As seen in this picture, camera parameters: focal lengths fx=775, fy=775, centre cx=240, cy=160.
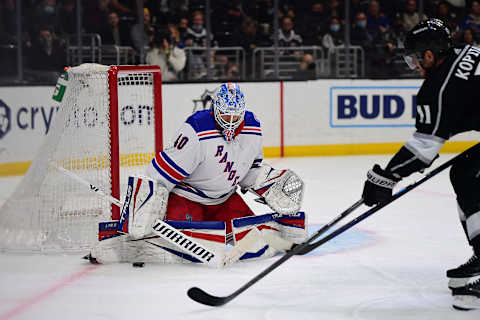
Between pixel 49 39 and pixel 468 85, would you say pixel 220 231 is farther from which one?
pixel 49 39

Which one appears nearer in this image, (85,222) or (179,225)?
(179,225)

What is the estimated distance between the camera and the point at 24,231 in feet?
13.1

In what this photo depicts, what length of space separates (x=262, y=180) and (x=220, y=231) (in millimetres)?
451

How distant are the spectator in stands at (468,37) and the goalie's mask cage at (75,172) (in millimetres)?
6014

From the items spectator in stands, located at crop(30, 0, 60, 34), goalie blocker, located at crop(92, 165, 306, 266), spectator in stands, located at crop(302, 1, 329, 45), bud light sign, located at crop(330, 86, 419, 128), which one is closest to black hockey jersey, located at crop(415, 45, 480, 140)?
goalie blocker, located at crop(92, 165, 306, 266)

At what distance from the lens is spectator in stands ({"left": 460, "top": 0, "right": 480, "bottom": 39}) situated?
9508 millimetres

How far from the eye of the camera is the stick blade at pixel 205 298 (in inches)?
115

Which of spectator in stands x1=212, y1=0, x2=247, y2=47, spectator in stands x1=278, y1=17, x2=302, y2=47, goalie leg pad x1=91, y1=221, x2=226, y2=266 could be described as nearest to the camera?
goalie leg pad x1=91, y1=221, x2=226, y2=266

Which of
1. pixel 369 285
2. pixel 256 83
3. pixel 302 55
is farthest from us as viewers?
pixel 302 55

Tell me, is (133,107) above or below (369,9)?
below

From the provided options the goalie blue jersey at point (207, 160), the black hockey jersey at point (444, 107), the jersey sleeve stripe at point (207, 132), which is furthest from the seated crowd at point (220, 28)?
the black hockey jersey at point (444, 107)

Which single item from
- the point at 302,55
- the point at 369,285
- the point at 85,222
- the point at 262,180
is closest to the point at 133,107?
the point at 85,222

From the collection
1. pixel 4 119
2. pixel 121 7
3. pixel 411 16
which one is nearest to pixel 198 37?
pixel 121 7

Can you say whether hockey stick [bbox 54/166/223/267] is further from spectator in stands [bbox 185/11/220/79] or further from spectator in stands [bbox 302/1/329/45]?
spectator in stands [bbox 302/1/329/45]
